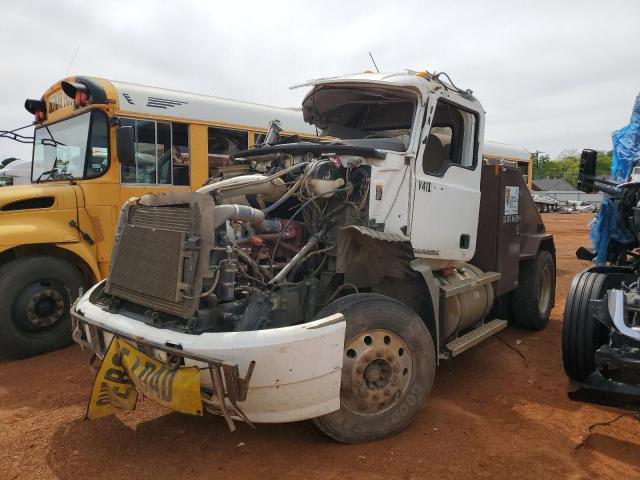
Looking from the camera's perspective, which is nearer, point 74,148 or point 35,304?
point 35,304

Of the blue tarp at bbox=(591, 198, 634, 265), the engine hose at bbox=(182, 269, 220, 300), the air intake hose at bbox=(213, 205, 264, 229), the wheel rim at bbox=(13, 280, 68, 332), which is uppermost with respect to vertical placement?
the air intake hose at bbox=(213, 205, 264, 229)

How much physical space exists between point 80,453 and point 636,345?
395cm

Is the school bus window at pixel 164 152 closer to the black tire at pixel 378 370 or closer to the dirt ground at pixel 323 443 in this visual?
the dirt ground at pixel 323 443

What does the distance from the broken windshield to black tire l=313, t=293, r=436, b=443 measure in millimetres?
1611

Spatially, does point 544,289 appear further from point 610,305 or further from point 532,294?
point 610,305

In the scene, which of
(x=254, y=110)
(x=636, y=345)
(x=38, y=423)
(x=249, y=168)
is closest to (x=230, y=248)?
(x=249, y=168)

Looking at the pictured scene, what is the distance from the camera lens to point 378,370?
3551 millimetres

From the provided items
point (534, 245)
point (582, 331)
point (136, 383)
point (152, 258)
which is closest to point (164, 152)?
point (152, 258)

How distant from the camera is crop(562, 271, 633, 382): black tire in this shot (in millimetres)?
4547

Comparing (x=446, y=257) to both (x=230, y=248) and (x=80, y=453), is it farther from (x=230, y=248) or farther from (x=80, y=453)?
(x=80, y=453)

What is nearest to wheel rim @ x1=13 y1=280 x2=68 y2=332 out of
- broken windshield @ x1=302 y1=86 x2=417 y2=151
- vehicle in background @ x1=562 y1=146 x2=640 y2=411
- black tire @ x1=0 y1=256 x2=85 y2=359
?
black tire @ x1=0 y1=256 x2=85 y2=359

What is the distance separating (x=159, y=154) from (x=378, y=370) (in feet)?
15.1

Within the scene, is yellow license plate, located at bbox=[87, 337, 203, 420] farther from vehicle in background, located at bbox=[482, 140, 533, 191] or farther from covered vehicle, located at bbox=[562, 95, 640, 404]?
vehicle in background, located at bbox=[482, 140, 533, 191]

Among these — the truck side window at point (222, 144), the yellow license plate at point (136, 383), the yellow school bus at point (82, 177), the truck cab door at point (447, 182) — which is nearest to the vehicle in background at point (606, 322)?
the truck cab door at point (447, 182)
